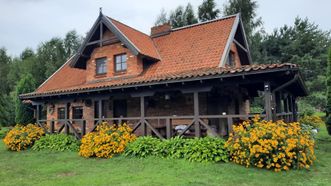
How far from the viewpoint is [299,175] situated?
268 inches

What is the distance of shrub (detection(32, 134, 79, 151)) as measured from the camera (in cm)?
1204

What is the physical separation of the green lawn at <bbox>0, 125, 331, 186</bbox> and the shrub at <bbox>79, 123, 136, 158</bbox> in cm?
50

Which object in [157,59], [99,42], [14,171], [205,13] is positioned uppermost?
[205,13]

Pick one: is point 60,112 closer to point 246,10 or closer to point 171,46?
point 171,46

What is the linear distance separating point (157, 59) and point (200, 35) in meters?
2.82

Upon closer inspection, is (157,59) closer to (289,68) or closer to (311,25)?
(289,68)

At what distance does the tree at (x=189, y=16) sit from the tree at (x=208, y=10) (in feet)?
3.19

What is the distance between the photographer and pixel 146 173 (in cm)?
732

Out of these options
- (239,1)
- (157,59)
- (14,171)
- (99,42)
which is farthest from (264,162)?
(239,1)

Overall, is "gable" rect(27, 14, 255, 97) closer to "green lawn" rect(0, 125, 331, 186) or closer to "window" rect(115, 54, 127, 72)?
"window" rect(115, 54, 127, 72)

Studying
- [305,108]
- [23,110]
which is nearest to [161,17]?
[23,110]

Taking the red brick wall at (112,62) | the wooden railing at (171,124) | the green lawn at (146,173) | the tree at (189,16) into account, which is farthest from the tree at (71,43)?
the green lawn at (146,173)

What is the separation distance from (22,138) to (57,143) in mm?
2118

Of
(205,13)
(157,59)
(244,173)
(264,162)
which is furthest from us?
(205,13)
